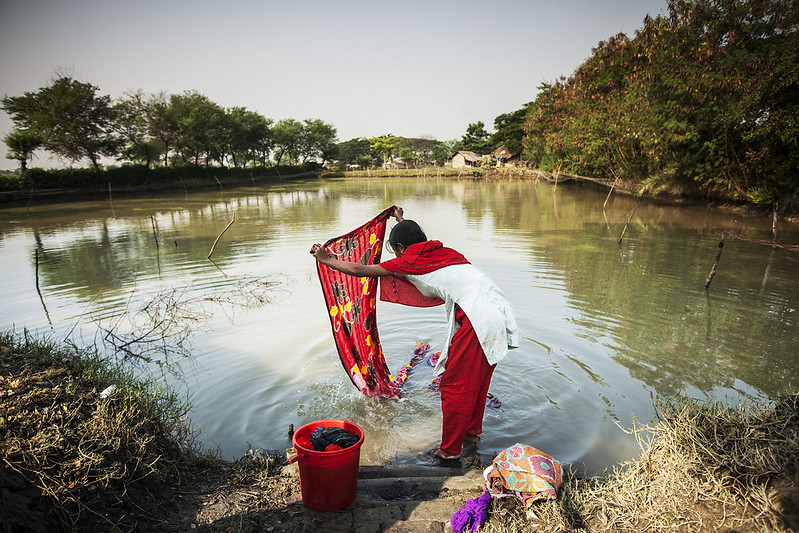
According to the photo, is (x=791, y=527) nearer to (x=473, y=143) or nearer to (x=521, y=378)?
(x=521, y=378)

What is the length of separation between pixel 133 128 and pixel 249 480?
45.6 meters

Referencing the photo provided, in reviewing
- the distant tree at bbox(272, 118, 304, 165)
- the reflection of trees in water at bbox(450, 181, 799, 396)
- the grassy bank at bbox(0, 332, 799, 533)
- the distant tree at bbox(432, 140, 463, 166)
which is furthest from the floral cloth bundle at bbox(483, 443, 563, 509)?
the distant tree at bbox(432, 140, 463, 166)

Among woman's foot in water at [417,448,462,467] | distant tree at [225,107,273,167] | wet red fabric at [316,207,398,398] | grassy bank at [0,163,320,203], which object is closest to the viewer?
woman's foot in water at [417,448,462,467]

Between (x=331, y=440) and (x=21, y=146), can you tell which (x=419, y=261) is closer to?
(x=331, y=440)

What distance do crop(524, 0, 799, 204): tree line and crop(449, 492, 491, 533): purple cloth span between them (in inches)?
547

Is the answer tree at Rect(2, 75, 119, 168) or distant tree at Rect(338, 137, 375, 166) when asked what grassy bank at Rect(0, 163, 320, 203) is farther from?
distant tree at Rect(338, 137, 375, 166)

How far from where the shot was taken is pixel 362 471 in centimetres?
293

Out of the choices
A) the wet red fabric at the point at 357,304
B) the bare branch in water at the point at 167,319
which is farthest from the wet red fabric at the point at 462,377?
the bare branch in water at the point at 167,319

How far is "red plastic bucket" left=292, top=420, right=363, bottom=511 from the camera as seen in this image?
232cm

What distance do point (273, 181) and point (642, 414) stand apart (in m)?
52.4

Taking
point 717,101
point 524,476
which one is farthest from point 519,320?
point 717,101

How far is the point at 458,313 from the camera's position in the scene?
3.04 meters

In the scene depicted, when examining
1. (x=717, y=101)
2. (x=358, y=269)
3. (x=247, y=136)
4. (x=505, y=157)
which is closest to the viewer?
(x=358, y=269)

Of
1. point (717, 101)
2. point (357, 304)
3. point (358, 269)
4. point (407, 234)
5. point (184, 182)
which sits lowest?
point (357, 304)
